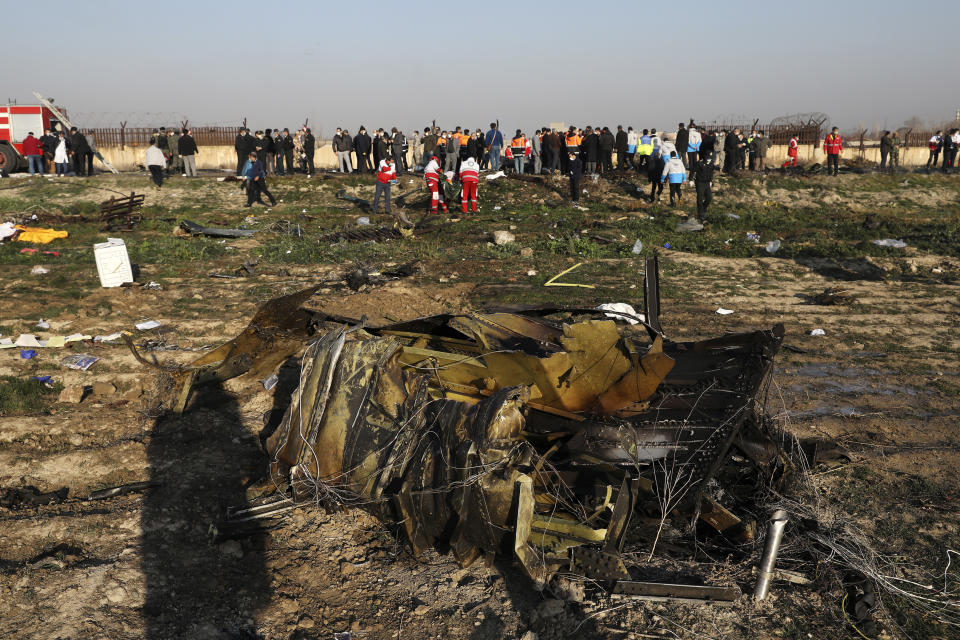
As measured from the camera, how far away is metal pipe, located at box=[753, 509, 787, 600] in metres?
3.86

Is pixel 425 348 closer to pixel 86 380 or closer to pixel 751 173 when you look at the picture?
pixel 86 380

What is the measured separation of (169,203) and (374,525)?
15.6 m

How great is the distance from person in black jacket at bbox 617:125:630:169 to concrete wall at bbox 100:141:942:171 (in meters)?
7.84

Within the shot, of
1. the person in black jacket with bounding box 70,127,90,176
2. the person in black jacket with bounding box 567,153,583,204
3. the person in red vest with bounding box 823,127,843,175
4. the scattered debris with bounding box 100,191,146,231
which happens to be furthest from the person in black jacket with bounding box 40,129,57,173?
the person in red vest with bounding box 823,127,843,175

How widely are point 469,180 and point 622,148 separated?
6.09 meters

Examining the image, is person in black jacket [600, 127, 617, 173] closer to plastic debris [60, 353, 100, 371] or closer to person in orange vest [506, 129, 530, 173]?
person in orange vest [506, 129, 530, 173]

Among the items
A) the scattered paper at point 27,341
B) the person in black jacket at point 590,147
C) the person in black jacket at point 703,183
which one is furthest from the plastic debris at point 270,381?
the person in black jacket at point 590,147

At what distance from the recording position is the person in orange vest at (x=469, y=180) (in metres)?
16.0

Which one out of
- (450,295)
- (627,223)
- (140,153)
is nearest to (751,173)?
(627,223)

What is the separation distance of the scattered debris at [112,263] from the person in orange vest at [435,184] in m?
7.40

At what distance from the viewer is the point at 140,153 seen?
1021 inches

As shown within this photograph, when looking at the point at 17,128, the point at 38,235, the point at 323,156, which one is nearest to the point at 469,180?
the point at 38,235

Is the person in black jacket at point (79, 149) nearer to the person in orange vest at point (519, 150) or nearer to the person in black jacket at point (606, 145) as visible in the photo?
the person in orange vest at point (519, 150)

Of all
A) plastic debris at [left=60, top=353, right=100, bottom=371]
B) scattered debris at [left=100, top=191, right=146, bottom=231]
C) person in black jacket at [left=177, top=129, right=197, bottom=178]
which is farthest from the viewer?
person in black jacket at [left=177, top=129, right=197, bottom=178]
